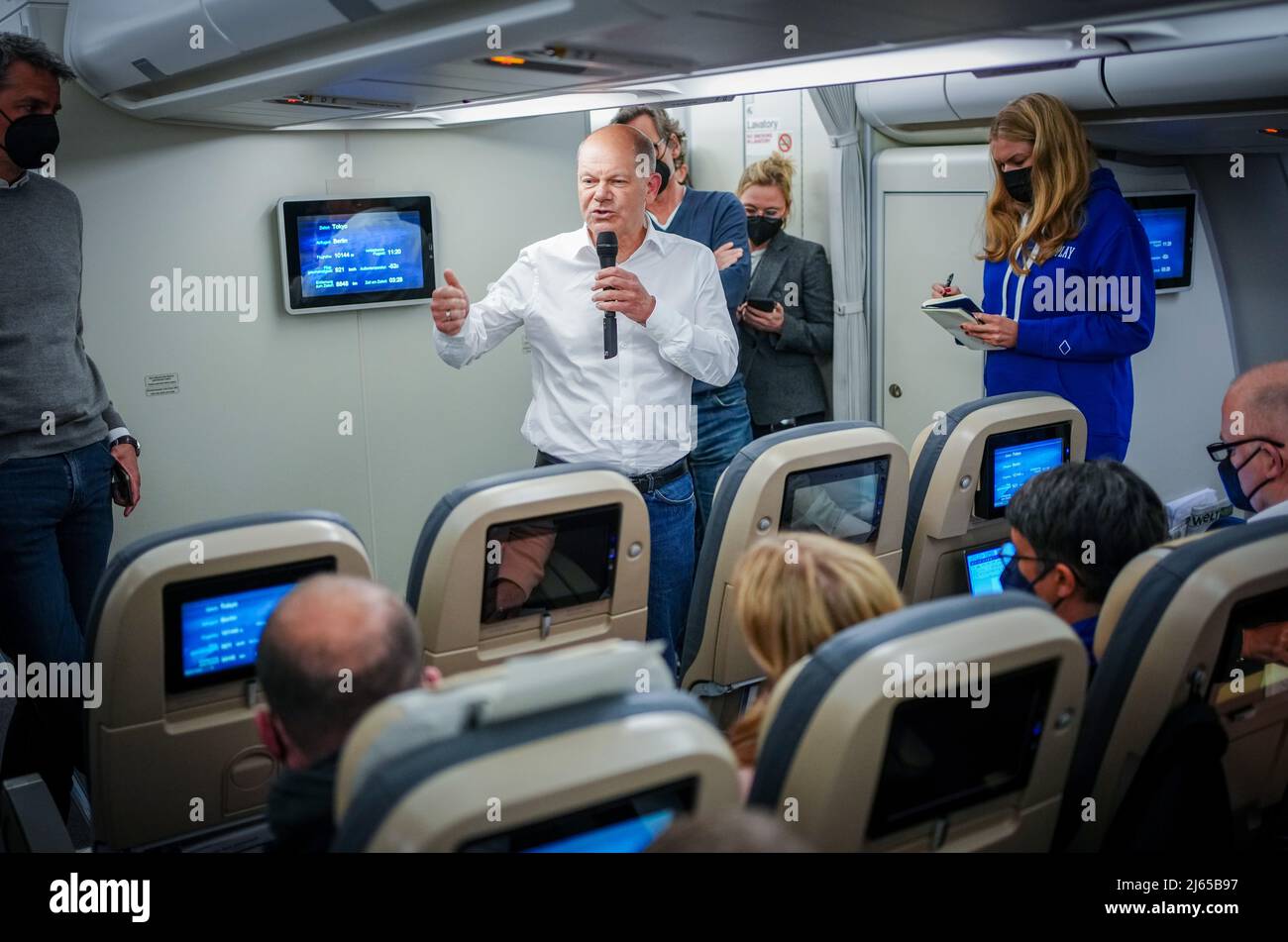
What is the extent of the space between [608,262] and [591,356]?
292 mm

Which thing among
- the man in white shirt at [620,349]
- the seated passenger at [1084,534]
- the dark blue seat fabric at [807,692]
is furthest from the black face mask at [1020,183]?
the dark blue seat fabric at [807,692]

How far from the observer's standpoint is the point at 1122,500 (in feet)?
7.97

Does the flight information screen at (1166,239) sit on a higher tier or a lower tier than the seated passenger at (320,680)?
higher

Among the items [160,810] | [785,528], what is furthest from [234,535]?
[785,528]

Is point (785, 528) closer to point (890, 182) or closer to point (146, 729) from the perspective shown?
point (146, 729)

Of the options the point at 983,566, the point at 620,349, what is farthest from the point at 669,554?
the point at 983,566

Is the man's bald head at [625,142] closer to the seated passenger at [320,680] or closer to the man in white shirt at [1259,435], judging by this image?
the man in white shirt at [1259,435]

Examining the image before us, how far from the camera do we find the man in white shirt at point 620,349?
3664mm

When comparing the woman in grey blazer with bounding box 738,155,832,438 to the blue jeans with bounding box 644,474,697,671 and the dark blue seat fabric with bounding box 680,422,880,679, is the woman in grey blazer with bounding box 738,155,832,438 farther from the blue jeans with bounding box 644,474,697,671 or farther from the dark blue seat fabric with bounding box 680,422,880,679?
the dark blue seat fabric with bounding box 680,422,880,679

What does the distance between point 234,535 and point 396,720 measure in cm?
101

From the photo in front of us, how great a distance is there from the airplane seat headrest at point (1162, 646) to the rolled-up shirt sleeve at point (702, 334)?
5.67 feet

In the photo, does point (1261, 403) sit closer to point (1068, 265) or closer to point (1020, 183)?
point (1068, 265)

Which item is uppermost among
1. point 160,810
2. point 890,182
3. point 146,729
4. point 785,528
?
point 890,182

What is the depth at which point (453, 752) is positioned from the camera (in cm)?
136
